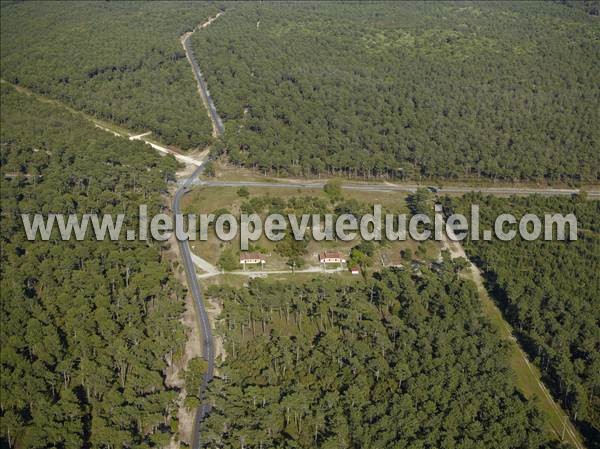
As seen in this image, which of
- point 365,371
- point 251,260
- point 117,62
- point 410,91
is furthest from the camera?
point 117,62

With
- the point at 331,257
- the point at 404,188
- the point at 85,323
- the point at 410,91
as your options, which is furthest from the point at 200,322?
the point at 410,91

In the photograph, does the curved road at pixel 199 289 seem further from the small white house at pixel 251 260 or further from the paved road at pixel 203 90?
the small white house at pixel 251 260

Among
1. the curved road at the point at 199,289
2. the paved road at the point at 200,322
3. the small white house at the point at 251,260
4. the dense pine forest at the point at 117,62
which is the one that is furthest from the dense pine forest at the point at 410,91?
the small white house at the point at 251,260

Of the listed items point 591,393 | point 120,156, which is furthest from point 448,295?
point 120,156

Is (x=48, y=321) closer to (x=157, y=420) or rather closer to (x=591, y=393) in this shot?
(x=157, y=420)

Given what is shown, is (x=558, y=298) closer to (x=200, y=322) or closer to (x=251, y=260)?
(x=251, y=260)

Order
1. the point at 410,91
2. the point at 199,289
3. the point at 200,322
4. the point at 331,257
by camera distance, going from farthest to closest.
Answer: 1. the point at 410,91
2. the point at 331,257
3. the point at 199,289
4. the point at 200,322
